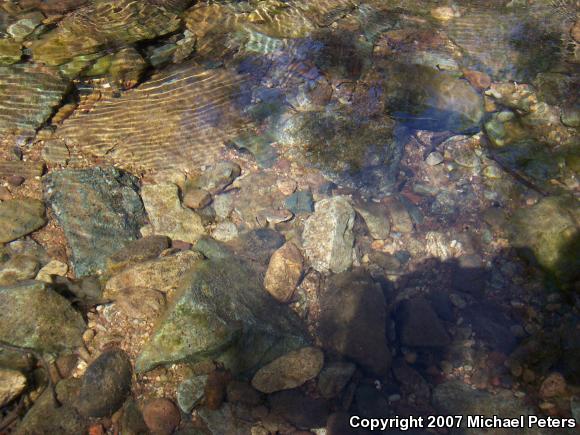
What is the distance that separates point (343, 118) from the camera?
4.92 metres

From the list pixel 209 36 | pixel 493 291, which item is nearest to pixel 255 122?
pixel 209 36

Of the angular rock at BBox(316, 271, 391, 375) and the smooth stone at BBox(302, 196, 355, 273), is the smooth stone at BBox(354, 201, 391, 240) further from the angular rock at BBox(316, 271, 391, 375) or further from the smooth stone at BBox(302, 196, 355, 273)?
the angular rock at BBox(316, 271, 391, 375)

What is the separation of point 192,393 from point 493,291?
3.19 meters

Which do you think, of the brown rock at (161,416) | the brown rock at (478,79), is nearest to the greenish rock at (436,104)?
the brown rock at (478,79)

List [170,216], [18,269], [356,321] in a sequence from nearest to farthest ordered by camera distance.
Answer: [356,321], [18,269], [170,216]

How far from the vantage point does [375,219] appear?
14.9 feet

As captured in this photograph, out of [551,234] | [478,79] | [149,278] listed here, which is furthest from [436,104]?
[149,278]

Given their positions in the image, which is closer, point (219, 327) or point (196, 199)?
point (219, 327)

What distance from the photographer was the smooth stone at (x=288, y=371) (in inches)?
141

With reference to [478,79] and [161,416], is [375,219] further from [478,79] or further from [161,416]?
[161,416]

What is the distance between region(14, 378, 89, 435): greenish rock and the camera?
128 inches

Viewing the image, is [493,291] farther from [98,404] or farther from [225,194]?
[98,404]

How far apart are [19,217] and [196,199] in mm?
1888

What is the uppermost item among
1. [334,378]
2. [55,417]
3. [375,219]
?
[375,219]
